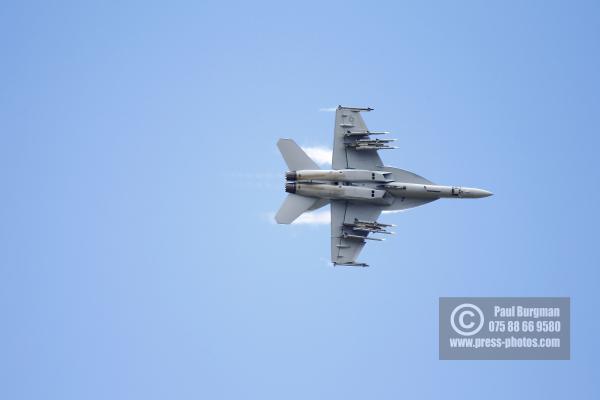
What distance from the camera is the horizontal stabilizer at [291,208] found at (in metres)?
70.3

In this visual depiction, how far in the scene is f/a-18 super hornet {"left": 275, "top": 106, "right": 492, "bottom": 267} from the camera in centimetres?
7038

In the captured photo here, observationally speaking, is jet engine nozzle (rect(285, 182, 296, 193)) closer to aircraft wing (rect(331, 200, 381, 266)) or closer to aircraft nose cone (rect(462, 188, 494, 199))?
aircraft wing (rect(331, 200, 381, 266))

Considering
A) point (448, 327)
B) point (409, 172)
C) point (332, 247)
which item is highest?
point (409, 172)

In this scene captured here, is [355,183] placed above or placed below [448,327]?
above

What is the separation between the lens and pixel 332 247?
71.6m

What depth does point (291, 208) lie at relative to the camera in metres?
70.4

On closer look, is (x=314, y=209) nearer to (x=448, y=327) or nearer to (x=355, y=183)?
Result: (x=355, y=183)

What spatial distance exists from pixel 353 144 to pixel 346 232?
5250mm

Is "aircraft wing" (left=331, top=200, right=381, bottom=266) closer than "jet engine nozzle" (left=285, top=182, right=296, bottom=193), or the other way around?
"jet engine nozzle" (left=285, top=182, right=296, bottom=193)

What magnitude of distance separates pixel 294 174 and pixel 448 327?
12.7 metres

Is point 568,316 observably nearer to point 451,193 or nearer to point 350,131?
point 451,193

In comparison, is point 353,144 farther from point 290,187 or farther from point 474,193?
point 474,193

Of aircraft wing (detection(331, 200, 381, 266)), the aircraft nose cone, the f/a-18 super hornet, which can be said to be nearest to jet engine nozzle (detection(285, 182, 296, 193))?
the f/a-18 super hornet

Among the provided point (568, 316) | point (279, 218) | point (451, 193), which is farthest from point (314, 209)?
point (568, 316)
